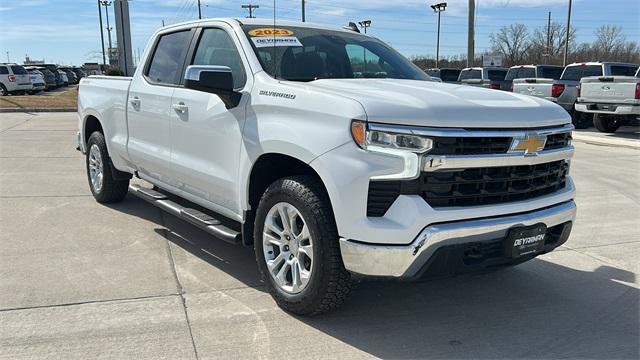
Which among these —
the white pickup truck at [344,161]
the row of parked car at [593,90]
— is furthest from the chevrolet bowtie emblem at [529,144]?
the row of parked car at [593,90]

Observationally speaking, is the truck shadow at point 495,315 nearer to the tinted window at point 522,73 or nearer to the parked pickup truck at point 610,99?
the parked pickup truck at point 610,99

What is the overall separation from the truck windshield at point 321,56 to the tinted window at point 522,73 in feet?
55.9

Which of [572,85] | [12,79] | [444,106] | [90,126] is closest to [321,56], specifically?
[444,106]

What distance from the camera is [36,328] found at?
3.50 meters

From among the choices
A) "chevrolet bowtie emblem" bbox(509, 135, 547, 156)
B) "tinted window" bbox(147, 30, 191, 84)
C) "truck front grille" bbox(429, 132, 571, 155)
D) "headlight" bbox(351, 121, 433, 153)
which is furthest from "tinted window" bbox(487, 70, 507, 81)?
"headlight" bbox(351, 121, 433, 153)

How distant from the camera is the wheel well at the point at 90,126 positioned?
6.74 meters

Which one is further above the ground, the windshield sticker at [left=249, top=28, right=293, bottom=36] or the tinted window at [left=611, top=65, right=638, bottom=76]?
the windshield sticker at [left=249, top=28, right=293, bottom=36]

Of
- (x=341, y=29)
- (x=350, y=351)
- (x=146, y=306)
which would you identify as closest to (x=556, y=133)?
(x=350, y=351)

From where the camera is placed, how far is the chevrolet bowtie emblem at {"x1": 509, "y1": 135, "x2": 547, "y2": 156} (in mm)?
3371

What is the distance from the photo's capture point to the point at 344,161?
10.4ft

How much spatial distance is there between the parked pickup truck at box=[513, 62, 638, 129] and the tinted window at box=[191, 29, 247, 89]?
14.5m

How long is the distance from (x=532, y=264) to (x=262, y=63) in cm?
285

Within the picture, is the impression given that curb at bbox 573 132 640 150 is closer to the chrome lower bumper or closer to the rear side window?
the chrome lower bumper

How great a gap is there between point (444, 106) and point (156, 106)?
2.83m
